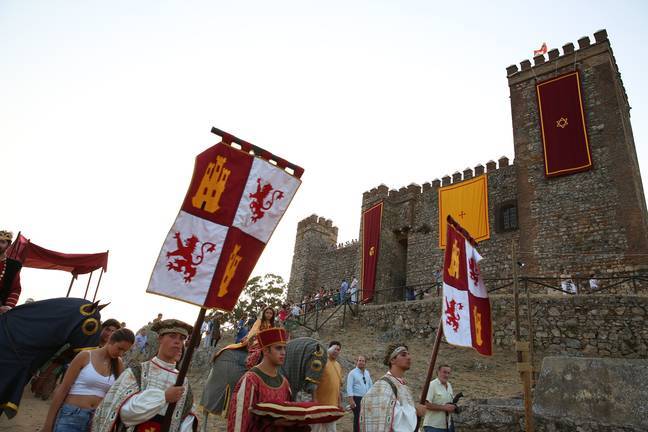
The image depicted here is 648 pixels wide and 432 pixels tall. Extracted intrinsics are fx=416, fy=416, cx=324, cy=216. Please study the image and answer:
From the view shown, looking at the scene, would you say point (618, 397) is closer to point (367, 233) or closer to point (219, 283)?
point (219, 283)

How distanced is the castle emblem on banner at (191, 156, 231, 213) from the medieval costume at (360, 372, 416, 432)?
193cm

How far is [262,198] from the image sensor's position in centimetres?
344

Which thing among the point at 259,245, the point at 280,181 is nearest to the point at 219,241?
the point at 259,245

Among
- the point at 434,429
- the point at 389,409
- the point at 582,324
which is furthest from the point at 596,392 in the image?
the point at 582,324

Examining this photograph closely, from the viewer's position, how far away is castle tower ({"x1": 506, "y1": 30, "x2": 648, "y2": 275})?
46.0 ft

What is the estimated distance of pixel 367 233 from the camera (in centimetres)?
2262

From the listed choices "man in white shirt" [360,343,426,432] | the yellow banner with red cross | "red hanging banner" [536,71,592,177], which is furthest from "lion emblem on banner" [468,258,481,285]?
the yellow banner with red cross

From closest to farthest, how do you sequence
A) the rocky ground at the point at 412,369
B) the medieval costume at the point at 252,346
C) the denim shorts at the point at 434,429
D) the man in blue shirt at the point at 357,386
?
the medieval costume at the point at 252,346 → the denim shorts at the point at 434,429 → the man in blue shirt at the point at 357,386 → the rocky ground at the point at 412,369

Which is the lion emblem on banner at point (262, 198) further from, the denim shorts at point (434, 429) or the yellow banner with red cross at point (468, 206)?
the yellow banner with red cross at point (468, 206)

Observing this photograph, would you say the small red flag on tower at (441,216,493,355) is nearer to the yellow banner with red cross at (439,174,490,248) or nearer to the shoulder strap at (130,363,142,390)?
the shoulder strap at (130,363,142,390)

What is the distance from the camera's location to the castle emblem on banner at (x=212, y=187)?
319cm

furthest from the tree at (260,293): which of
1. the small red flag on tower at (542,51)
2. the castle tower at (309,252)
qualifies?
the small red flag on tower at (542,51)

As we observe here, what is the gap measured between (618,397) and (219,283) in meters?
3.71

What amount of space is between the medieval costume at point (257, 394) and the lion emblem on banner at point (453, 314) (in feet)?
5.94
